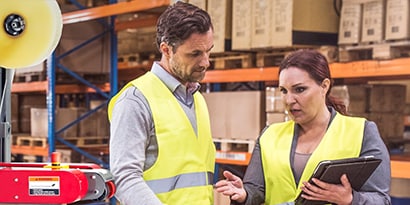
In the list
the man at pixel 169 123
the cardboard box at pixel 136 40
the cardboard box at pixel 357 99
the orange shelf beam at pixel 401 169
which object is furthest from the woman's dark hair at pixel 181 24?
the cardboard box at pixel 136 40

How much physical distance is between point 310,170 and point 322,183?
0.58ft

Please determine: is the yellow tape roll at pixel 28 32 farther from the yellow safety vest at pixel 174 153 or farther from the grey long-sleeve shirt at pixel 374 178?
the grey long-sleeve shirt at pixel 374 178

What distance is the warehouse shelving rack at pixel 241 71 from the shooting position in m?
5.30

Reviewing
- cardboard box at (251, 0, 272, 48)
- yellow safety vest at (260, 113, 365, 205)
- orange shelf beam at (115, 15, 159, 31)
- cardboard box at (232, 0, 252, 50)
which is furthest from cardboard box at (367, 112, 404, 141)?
orange shelf beam at (115, 15, 159, 31)

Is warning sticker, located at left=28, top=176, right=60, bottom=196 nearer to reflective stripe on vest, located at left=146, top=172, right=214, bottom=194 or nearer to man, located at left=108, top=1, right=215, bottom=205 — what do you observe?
man, located at left=108, top=1, right=215, bottom=205

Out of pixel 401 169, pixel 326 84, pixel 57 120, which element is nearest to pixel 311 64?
pixel 326 84

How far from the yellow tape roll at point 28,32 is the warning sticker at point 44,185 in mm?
478

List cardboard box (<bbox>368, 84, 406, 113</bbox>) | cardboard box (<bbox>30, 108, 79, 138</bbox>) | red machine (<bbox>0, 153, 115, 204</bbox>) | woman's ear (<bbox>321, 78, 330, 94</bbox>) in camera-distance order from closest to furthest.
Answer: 1. red machine (<bbox>0, 153, 115, 204</bbox>)
2. woman's ear (<bbox>321, 78, 330, 94</bbox>)
3. cardboard box (<bbox>368, 84, 406, 113</bbox>)
4. cardboard box (<bbox>30, 108, 79, 138</bbox>)

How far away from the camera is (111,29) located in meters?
9.36

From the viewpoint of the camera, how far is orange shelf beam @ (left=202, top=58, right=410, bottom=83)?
17.3 ft

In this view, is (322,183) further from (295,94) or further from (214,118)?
(214,118)

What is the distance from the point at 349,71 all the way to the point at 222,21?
57.0 inches

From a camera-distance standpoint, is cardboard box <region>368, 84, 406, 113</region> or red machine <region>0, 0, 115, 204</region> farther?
cardboard box <region>368, 84, 406, 113</region>

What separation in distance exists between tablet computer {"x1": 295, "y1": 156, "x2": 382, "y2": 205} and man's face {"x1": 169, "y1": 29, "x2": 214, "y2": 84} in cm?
75
